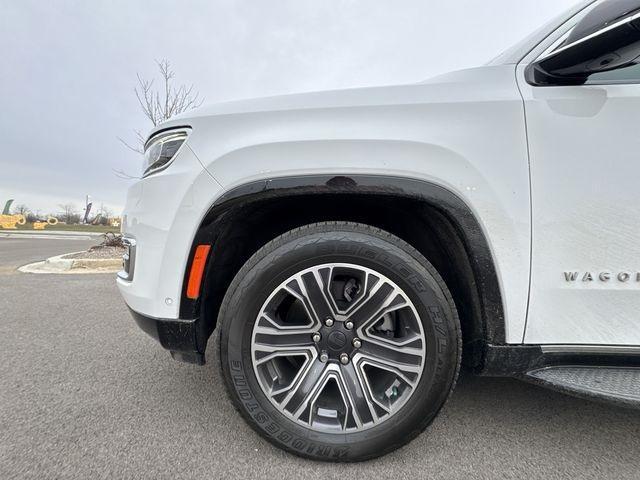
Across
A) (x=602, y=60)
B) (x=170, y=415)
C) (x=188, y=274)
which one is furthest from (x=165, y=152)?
(x=602, y=60)

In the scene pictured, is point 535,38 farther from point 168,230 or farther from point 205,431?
point 205,431

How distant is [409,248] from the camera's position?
4.69 feet

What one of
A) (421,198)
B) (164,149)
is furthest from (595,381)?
(164,149)

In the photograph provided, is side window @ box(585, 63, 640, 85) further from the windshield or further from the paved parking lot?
the paved parking lot

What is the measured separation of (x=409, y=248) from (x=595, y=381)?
889 millimetres

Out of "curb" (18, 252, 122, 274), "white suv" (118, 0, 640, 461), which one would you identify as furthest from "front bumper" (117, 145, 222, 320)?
"curb" (18, 252, 122, 274)

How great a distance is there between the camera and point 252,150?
55.5 inches

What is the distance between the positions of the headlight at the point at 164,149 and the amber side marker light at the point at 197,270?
1.41 ft

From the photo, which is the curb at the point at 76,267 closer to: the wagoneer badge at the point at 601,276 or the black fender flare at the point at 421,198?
the black fender flare at the point at 421,198

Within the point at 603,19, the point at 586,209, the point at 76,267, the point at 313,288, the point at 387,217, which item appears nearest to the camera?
the point at 603,19

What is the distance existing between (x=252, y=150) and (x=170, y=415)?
1.36 m

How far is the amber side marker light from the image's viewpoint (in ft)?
4.75

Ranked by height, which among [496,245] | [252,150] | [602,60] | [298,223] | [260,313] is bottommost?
[260,313]

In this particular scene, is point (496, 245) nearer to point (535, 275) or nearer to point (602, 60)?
point (535, 275)
